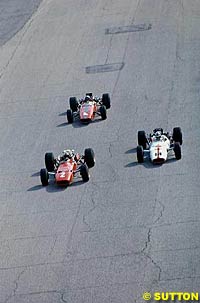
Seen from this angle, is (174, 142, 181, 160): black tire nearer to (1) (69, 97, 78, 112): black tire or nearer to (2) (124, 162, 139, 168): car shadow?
(2) (124, 162, 139, 168): car shadow

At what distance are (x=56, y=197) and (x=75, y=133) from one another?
6.45 m

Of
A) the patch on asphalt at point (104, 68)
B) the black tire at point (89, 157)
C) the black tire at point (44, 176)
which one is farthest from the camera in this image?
the patch on asphalt at point (104, 68)

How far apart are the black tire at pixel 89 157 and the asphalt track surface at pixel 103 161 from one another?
0.25 meters

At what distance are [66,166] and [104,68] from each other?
1432 centimetres

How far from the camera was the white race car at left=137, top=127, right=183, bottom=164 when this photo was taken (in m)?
28.2

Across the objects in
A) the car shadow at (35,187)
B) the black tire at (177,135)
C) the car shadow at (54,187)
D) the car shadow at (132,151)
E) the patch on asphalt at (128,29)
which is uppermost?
the black tire at (177,135)

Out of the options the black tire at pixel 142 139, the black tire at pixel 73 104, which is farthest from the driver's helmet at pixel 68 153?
the black tire at pixel 73 104

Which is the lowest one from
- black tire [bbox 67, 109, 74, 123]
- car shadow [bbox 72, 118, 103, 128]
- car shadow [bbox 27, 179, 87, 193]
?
car shadow [bbox 72, 118, 103, 128]

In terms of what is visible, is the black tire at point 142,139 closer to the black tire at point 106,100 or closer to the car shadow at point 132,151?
the car shadow at point 132,151

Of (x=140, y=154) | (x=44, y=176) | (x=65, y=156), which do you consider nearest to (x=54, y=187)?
(x=44, y=176)

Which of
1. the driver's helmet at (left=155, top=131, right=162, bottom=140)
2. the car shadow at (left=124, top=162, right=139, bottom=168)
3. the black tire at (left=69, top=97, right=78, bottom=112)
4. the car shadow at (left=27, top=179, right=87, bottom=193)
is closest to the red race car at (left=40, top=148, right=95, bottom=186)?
the car shadow at (left=27, top=179, right=87, bottom=193)

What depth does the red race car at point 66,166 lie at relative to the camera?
90.5 feet

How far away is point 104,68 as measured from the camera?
41594 millimetres

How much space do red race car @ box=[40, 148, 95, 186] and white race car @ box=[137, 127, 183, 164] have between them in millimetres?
1798
